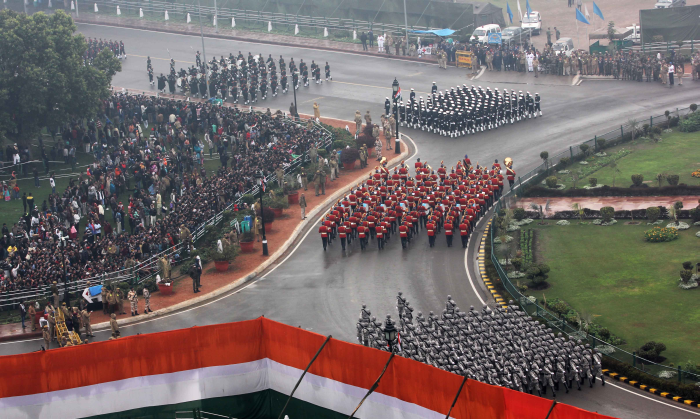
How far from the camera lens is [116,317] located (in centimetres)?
3703

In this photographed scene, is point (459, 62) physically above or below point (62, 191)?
above

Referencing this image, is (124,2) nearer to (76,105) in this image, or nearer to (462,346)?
(76,105)

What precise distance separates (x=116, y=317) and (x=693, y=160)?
30.9 metres

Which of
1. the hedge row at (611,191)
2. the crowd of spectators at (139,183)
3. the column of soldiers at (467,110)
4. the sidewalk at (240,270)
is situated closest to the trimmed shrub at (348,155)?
the sidewalk at (240,270)

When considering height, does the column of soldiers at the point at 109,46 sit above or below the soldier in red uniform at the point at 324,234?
above

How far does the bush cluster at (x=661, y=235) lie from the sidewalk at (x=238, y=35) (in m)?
33.7

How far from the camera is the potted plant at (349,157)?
51719 millimetres

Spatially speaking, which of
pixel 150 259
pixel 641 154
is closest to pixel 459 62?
pixel 641 154

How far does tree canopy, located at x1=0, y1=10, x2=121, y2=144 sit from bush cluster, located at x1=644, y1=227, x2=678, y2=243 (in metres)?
34.9

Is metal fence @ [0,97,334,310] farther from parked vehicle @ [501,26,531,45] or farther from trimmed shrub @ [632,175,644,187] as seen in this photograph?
parked vehicle @ [501,26,531,45]

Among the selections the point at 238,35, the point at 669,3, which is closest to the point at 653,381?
the point at 669,3

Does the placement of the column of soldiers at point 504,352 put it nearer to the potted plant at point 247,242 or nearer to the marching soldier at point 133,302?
the marching soldier at point 133,302

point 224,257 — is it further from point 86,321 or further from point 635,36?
point 635,36

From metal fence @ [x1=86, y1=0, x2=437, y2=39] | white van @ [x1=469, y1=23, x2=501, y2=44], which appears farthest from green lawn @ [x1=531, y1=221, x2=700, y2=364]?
metal fence @ [x1=86, y1=0, x2=437, y2=39]
